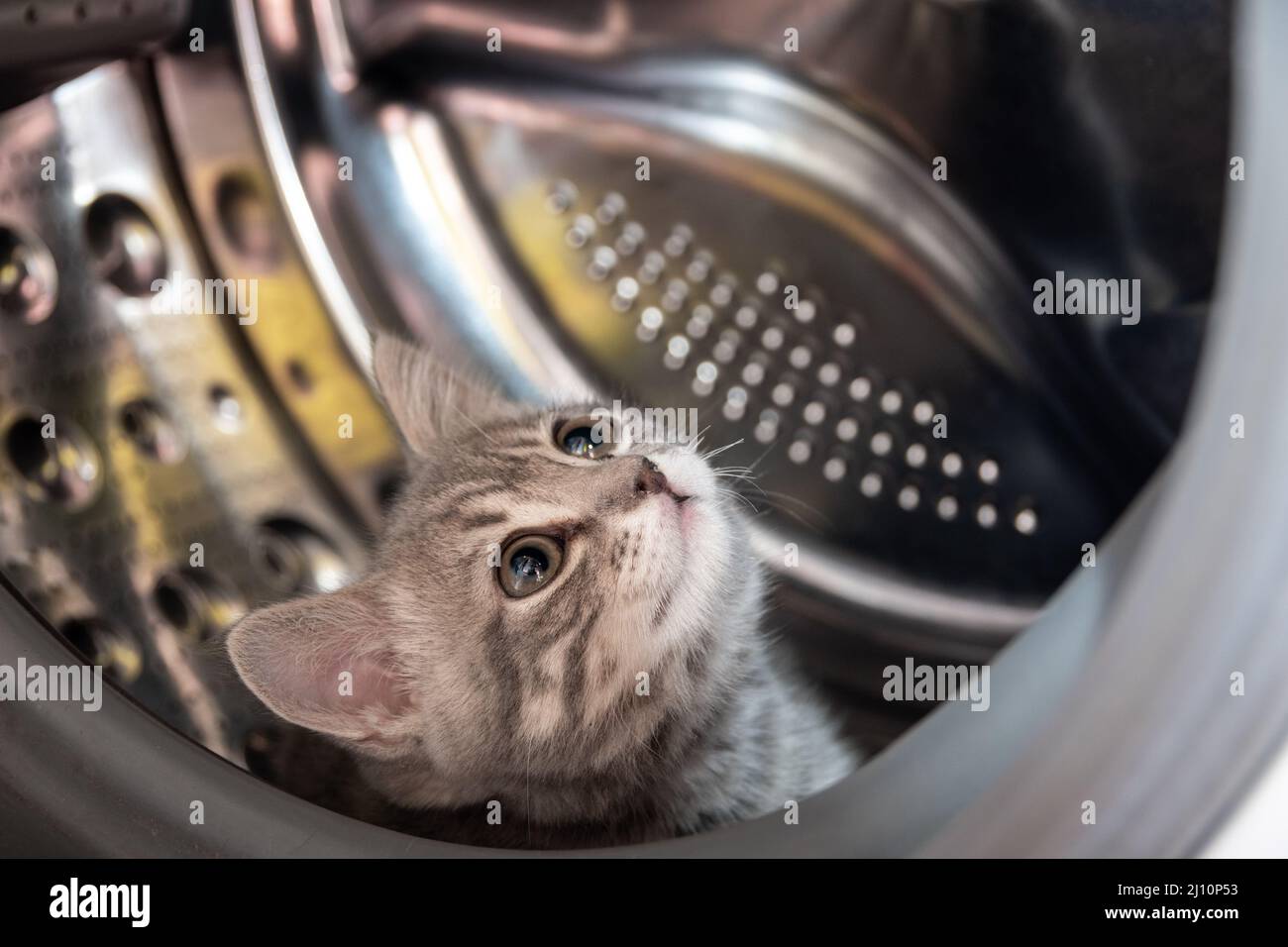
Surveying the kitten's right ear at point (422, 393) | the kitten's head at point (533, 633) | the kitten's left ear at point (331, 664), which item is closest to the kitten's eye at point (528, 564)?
the kitten's head at point (533, 633)

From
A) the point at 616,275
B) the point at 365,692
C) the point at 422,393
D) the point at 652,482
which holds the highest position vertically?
the point at 616,275

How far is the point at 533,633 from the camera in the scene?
0.84 meters

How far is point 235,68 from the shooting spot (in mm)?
1164

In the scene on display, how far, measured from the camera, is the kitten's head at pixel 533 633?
2.73ft

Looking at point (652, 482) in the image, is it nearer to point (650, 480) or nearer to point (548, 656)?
point (650, 480)

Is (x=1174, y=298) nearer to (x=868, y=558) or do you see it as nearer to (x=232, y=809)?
(x=868, y=558)

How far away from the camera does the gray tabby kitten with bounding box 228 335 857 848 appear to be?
2.73 feet

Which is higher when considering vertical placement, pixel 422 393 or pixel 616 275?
pixel 616 275

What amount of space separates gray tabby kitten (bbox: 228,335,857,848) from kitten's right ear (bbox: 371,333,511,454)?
14 centimetres

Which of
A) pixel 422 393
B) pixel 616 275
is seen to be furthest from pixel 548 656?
pixel 616 275

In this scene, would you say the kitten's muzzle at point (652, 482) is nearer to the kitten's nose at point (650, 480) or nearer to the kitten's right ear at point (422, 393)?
the kitten's nose at point (650, 480)

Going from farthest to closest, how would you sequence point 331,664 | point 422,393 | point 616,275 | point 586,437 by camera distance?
point 616,275 → point 422,393 → point 586,437 → point 331,664

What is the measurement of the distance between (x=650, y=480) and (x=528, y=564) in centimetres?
12
